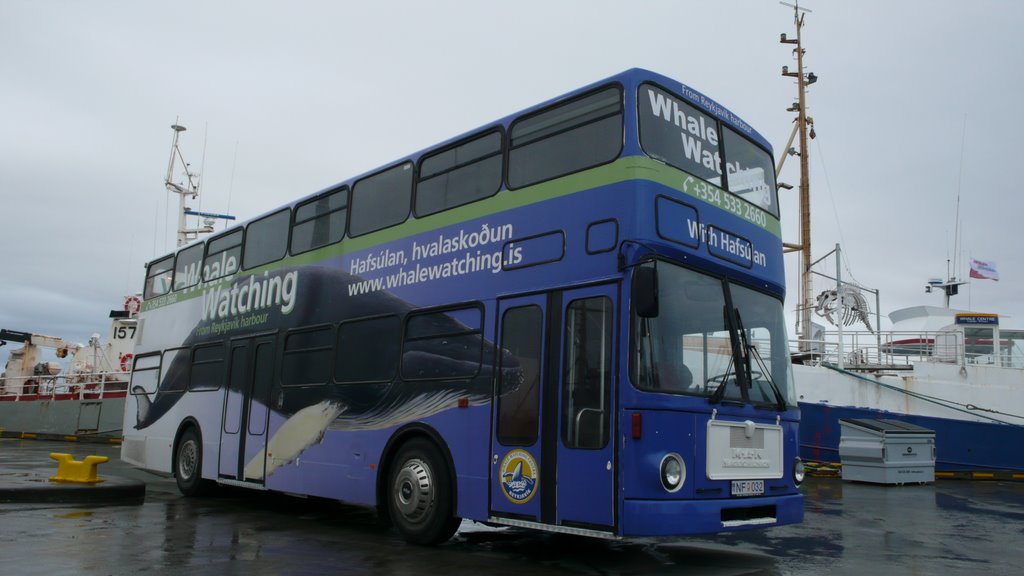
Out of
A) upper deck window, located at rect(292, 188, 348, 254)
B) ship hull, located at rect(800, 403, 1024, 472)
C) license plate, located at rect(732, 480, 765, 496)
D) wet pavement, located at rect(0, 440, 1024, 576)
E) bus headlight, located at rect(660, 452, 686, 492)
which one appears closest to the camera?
bus headlight, located at rect(660, 452, 686, 492)

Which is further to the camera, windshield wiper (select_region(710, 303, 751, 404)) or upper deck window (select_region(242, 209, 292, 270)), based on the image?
upper deck window (select_region(242, 209, 292, 270))

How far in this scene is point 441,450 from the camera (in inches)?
320

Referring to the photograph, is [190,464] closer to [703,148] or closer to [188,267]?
[188,267]

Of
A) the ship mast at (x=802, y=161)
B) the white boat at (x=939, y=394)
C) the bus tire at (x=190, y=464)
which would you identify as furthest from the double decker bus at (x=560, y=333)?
the ship mast at (x=802, y=161)

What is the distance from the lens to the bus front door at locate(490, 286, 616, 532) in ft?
21.5

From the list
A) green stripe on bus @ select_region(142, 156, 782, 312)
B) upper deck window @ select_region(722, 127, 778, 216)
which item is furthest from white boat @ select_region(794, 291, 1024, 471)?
green stripe on bus @ select_region(142, 156, 782, 312)

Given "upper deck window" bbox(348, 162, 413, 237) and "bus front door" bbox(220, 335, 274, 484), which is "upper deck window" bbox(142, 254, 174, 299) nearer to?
"bus front door" bbox(220, 335, 274, 484)

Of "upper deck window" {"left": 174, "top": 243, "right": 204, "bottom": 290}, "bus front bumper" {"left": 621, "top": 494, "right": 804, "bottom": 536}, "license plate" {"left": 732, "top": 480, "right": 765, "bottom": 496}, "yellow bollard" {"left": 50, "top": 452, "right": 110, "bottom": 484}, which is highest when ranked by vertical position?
"upper deck window" {"left": 174, "top": 243, "right": 204, "bottom": 290}

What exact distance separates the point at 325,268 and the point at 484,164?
10.3 ft

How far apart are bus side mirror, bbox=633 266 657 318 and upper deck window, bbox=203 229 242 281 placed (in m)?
8.11

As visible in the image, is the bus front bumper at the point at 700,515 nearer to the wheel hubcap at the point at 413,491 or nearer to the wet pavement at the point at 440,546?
the wet pavement at the point at 440,546

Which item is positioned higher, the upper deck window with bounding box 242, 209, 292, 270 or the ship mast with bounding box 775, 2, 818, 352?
the ship mast with bounding box 775, 2, 818, 352

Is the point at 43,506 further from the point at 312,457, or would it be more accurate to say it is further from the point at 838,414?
the point at 838,414

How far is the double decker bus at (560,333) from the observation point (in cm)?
657
